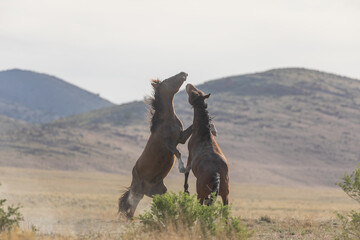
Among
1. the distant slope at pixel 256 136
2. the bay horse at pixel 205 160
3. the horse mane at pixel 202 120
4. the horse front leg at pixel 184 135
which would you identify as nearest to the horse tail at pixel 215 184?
the bay horse at pixel 205 160

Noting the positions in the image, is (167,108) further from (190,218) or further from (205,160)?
(190,218)

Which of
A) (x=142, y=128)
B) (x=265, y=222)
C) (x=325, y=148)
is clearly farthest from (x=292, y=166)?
(x=265, y=222)

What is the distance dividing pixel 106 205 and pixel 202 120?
2317 cm

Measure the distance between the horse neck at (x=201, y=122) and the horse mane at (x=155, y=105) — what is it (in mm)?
1105

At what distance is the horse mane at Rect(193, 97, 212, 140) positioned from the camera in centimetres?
1036

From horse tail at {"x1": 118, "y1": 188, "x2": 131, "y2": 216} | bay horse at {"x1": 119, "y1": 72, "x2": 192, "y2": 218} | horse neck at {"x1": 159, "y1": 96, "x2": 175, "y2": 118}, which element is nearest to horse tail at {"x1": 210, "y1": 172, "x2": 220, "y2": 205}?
bay horse at {"x1": 119, "y1": 72, "x2": 192, "y2": 218}

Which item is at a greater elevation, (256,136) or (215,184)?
(256,136)

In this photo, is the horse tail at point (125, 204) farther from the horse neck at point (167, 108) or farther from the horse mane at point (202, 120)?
the horse mane at point (202, 120)

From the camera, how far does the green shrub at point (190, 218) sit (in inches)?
337

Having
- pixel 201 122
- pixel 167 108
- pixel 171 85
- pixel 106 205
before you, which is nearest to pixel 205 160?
pixel 201 122

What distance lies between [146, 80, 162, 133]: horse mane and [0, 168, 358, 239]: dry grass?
7.07 ft

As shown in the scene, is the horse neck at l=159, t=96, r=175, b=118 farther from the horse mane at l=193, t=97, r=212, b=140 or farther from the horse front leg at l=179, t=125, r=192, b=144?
the horse mane at l=193, t=97, r=212, b=140

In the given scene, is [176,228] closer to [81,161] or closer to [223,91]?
[81,161]

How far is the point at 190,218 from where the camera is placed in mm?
8758
